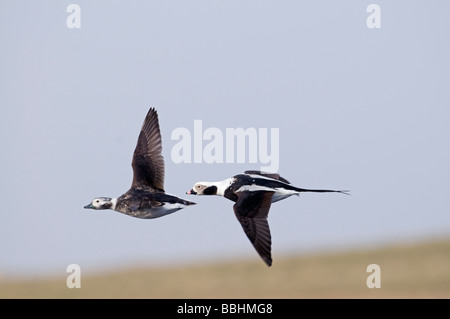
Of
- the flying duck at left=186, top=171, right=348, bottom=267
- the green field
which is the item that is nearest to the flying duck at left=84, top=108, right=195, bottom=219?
the flying duck at left=186, top=171, right=348, bottom=267

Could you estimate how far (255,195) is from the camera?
1634 cm

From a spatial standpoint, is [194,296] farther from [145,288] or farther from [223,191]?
[223,191]

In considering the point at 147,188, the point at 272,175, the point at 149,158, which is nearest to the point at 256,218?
the point at 147,188

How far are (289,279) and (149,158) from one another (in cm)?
2663

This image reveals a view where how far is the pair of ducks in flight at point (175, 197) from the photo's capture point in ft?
51.8

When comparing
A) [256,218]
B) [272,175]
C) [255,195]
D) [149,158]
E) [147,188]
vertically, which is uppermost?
[149,158]

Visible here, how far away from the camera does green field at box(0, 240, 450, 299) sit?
4094cm

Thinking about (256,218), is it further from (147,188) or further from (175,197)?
(147,188)

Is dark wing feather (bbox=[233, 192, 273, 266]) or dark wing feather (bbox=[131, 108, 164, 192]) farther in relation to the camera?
dark wing feather (bbox=[131, 108, 164, 192])

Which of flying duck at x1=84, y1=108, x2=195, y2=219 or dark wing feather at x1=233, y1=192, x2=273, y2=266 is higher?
flying duck at x1=84, y1=108, x2=195, y2=219

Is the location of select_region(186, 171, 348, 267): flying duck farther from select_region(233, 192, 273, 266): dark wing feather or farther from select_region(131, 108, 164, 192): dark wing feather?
select_region(131, 108, 164, 192): dark wing feather

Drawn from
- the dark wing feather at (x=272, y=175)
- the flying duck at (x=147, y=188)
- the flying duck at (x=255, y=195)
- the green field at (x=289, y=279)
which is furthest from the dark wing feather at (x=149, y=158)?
the green field at (x=289, y=279)

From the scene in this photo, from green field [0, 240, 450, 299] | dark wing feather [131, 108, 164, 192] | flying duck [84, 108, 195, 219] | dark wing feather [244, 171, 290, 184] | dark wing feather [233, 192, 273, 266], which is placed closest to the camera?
dark wing feather [233, 192, 273, 266]

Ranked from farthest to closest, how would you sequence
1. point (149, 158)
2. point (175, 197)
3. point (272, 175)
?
point (272, 175) < point (149, 158) < point (175, 197)
